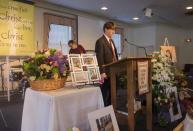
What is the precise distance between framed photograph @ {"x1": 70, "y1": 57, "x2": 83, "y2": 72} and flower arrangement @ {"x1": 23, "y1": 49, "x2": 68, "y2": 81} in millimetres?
95

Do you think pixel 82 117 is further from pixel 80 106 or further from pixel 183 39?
pixel 183 39

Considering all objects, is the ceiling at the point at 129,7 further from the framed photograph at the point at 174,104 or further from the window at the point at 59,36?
the framed photograph at the point at 174,104

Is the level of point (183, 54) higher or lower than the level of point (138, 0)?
lower

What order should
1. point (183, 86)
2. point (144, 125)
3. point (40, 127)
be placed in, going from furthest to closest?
1. point (183, 86)
2. point (144, 125)
3. point (40, 127)

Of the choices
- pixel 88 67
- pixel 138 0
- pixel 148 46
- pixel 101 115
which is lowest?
pixel 101 115

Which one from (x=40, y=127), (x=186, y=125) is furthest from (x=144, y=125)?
(x=40, y=127)

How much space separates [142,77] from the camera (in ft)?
7.98

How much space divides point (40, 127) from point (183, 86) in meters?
2.61

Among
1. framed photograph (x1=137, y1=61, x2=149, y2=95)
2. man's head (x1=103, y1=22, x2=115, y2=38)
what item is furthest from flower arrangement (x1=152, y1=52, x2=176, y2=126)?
man's head (x1=103, y1=22, x2=115, y2=38)

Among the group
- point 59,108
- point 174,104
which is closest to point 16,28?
point 174,104

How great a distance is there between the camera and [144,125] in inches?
115

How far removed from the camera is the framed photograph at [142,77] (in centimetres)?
236

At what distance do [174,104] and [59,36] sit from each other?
439 centimetres

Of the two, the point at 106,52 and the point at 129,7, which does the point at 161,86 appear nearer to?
the point at 106,52
